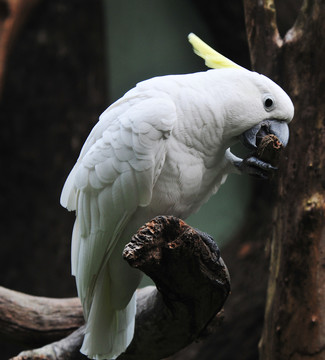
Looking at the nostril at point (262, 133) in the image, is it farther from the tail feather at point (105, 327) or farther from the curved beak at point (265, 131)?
the tail feather at point (105, 327)

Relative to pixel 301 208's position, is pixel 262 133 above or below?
above

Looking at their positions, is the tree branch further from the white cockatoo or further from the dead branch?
the dead branch

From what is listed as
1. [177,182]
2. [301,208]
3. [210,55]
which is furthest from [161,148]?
[301,208]

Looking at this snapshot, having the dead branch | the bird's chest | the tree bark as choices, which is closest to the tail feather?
the dead branch

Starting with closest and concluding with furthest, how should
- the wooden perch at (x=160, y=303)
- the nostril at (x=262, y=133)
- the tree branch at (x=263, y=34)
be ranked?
the wooden perch at (x=160, y=303) < the nostril at (x=262, y=133) < the tree branch at (x=263, y=34)

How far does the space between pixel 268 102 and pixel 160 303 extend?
97cm

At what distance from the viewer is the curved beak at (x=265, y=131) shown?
2.04m

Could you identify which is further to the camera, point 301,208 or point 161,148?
point 301,208

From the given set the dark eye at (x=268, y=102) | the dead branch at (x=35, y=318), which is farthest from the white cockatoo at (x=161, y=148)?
the dead branch at (x=35, y=318)

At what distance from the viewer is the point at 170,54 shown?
4.44m

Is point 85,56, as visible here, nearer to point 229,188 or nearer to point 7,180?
point 7,180

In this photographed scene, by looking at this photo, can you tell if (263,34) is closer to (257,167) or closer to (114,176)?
(257,167)

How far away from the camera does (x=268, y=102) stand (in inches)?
80.2

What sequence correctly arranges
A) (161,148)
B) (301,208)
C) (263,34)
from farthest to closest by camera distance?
(263,34), (301,208), (161,148)
